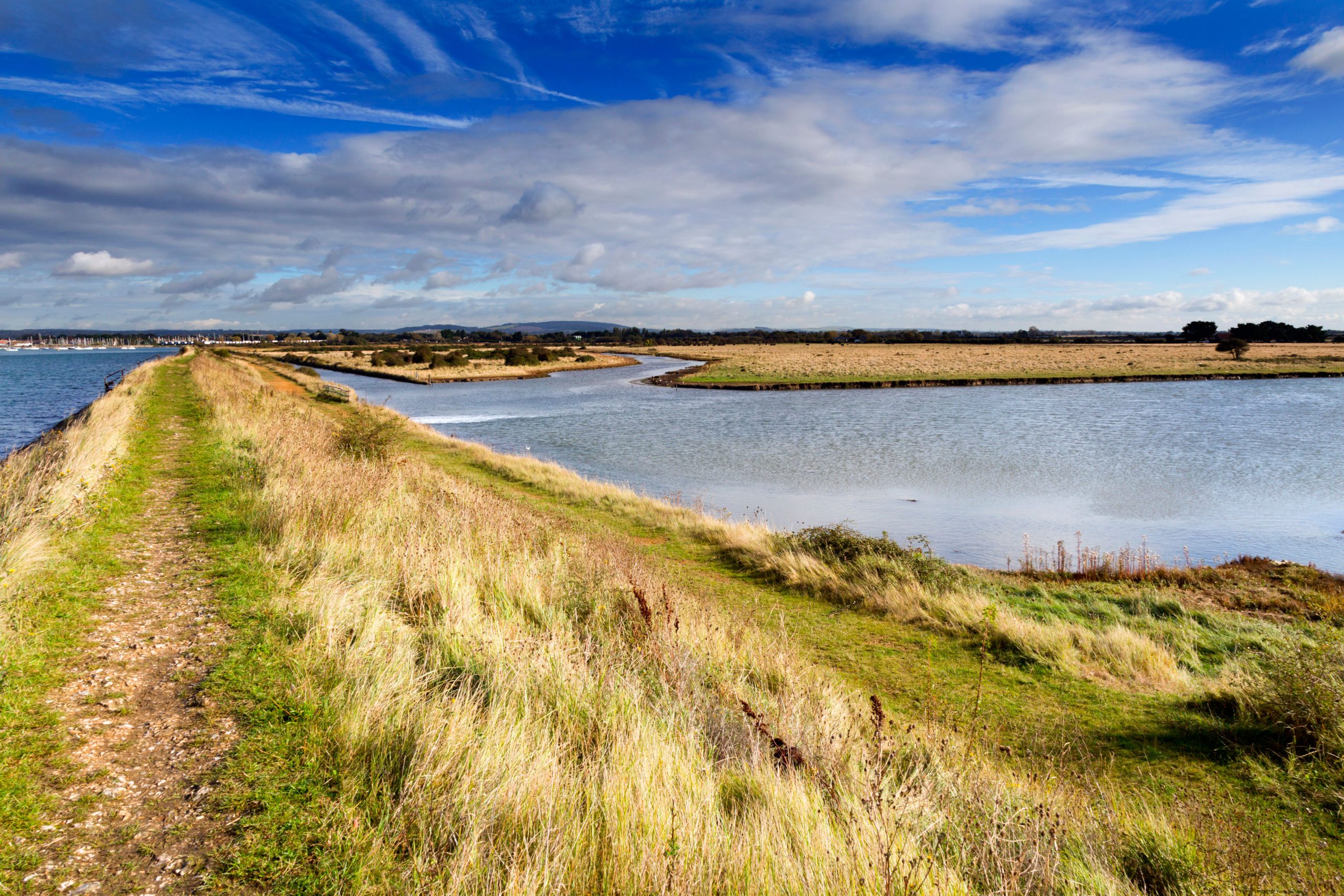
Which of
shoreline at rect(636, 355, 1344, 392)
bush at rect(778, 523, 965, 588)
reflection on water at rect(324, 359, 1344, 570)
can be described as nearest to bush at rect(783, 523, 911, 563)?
bush at rect(778, 523, 965, 588)

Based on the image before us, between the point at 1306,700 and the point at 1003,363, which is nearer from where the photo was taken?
the point at 1306,700

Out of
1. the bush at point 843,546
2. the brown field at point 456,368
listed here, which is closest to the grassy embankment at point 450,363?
the brown field at point 456,368

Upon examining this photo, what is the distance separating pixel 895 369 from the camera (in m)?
75.6

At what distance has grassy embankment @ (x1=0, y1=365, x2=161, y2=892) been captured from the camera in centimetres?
387

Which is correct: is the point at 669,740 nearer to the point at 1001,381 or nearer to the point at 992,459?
the point at 992,459

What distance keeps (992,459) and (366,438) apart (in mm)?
21825

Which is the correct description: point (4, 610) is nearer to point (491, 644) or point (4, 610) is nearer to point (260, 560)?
point (260, 560)

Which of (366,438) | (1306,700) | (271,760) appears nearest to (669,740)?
(271,760)

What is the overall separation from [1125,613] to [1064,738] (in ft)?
17.9

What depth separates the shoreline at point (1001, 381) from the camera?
61500mm

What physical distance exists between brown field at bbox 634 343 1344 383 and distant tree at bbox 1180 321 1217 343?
15.2 m

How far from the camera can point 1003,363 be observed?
84.2 meters

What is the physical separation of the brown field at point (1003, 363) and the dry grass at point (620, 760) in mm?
57277

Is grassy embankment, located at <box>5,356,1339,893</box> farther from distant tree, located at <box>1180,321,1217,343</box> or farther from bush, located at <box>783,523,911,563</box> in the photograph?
distant tree, located at <box>1180,321,1217,343</box>
